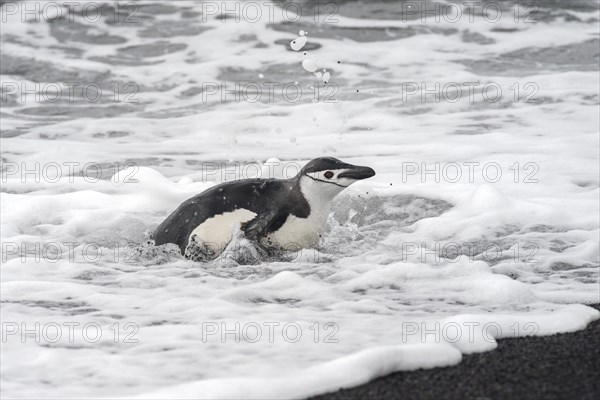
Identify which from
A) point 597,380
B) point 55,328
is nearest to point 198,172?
point 55,328

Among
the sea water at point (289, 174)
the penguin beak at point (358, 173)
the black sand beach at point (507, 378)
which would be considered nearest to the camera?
the black sand beach at point (507, 378)

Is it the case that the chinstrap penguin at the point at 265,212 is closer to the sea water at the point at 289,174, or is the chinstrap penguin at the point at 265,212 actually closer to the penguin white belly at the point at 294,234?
the penguin white belly at the point at 294,234

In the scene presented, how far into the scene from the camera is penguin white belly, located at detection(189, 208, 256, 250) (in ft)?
17.9

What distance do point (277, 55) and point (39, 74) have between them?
358cm

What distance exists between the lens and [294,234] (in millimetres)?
5531

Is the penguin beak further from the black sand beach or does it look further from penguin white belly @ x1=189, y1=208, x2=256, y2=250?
the black sand beach

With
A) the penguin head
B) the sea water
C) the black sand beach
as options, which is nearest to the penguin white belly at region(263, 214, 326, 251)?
the sea water

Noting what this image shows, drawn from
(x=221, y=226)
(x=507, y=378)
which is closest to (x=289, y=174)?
(x=221, y=226)

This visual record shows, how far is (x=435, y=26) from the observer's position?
15.1m

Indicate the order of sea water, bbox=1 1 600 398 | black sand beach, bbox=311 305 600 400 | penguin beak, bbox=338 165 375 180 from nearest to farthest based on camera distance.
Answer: black sand beach, bbox=311 305 600 400 < sea water, bbox=1 1 600 398 < penguin beak, bbox=338 165 375 180

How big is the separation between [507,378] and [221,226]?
8.65 feet

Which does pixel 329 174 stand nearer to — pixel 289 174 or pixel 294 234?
pixel 294 234

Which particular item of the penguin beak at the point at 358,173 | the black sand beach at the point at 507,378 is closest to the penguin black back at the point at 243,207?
the penguin beak at the point at 358,173

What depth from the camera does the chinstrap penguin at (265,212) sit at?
5.48 m
